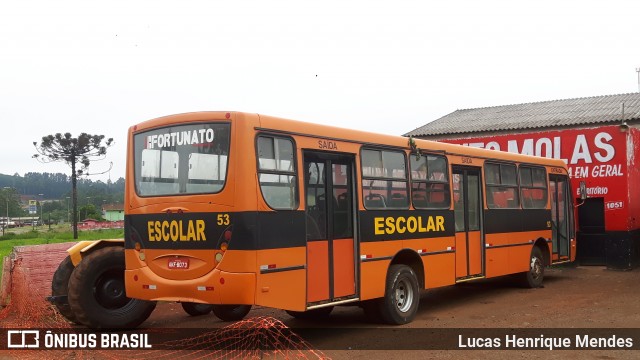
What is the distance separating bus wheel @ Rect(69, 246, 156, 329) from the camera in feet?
30.6

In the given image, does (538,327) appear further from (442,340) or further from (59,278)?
(59,278)

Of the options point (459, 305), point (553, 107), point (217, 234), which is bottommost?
point (459, 305)

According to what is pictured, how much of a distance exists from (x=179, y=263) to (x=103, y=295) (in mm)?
2335

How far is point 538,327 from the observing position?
9.41m

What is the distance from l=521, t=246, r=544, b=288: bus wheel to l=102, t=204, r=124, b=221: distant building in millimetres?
94698

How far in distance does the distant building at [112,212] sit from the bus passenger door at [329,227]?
9819 cm

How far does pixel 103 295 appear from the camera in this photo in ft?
31.7

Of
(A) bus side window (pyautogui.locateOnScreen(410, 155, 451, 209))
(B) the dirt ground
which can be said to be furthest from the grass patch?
(A) bus side window (pyautogui.locateOnScreen(410, 155, 451, 209))

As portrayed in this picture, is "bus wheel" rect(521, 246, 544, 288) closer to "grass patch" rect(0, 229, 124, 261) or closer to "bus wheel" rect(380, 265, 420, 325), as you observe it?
"bus wheel" rect(380, 265, 420, 325)

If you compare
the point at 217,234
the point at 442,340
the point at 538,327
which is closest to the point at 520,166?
the point at 538,327

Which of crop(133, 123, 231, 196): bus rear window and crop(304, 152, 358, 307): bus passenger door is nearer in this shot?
crop(133, 123, 231, 196): bus rear window

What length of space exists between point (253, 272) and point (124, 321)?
325cm

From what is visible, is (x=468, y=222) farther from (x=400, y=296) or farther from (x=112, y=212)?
(x=112, y=212)

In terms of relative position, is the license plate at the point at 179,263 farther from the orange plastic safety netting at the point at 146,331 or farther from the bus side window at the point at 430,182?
the bus side window at the point at 430,182
